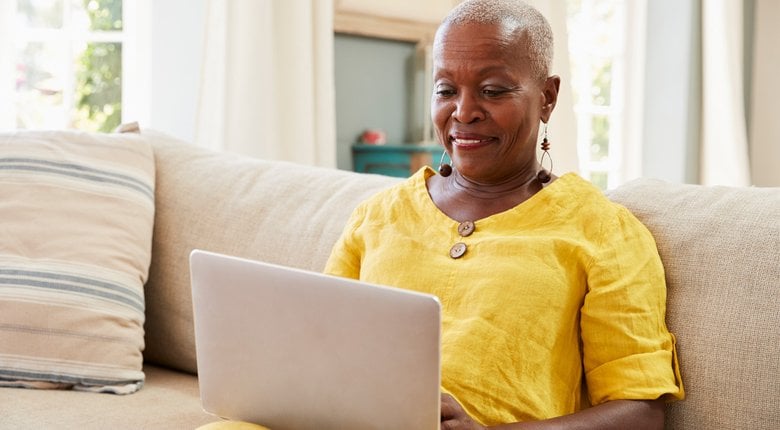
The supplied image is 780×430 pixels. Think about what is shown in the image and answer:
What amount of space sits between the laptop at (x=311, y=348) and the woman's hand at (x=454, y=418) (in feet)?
0.36

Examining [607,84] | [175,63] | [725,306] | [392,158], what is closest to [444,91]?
[725,306]

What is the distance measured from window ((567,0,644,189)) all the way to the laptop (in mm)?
3417

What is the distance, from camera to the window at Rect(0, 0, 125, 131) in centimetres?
323

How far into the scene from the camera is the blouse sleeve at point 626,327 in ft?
4.06

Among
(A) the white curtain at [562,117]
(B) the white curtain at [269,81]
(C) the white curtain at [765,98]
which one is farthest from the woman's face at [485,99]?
(C) the white curtain at [765,98]

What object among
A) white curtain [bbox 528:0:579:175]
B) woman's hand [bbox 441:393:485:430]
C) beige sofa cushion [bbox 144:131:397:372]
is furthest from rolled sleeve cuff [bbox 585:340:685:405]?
white curtain [bbox 528:0:579:175]

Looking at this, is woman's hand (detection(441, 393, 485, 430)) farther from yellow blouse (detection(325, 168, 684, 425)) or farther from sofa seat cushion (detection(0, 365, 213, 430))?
sofa seat cushion (detection(0, 365, 213, 430))

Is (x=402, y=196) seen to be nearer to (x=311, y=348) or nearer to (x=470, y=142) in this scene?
(x=470, y=142)

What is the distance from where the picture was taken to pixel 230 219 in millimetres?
1897

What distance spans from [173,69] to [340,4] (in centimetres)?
81

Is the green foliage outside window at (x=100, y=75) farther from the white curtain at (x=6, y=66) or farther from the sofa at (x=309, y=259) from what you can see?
the sofa at (x=309, y=259)

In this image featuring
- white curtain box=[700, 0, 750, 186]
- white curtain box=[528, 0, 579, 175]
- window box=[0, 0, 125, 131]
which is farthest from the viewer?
white curtain box=[700, 0, 750, 186]

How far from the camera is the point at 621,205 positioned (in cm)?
144

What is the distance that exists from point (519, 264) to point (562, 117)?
2286 mm
